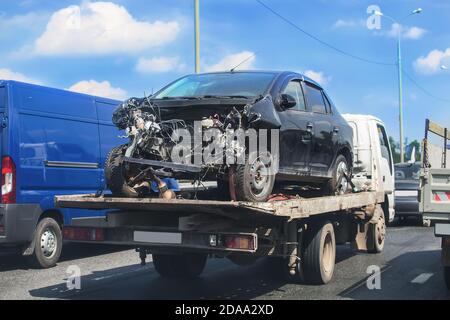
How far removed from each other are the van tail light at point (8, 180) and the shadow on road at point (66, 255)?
108 centimetres

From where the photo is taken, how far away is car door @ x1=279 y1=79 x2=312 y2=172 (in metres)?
6.08

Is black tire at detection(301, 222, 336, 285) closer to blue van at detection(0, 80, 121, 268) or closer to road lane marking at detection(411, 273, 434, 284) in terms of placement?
road lane marking at detection(411, 273, 434, 284)

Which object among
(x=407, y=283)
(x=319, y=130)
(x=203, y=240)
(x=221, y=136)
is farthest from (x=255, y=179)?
(x=407, y=283)

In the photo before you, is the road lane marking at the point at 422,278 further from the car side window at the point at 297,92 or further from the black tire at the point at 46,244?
the black tire at the point at 46,244

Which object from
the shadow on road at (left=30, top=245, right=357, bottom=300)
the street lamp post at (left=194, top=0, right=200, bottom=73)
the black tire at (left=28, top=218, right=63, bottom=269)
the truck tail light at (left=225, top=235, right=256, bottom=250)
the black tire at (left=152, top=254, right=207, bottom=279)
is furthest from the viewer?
the street lamp post at (left=194, top=0, right=200, bottom=73)

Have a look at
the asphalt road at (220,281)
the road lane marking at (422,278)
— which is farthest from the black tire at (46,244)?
the road lane marking at (422,278)

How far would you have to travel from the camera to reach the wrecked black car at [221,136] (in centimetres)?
539

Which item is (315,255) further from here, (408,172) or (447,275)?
(408,172)

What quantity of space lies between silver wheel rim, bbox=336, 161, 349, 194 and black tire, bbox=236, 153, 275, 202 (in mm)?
2129

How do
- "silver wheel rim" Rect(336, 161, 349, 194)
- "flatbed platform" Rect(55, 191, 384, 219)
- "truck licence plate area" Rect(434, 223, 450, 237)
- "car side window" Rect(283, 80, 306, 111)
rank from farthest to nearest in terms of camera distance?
"silver wheel rim" Rect(336, 161, 349, 194) < "car side window" Rect(283, 80, 306, 111) < "truck licence plate area" Rect(434, 223, 450, 237) < "flatbed platform" Rect(55, 191, 384, 219)

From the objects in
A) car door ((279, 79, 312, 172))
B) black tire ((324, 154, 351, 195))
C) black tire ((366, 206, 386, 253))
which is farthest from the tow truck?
black tire ((366, 206, 386, 253))

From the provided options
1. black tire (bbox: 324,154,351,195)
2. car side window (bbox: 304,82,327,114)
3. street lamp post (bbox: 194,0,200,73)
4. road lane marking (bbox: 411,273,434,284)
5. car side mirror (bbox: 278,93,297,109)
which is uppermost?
street lamp post (bbox: 194,0,200,73)

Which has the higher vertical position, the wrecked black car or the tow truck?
the wrecked black car
